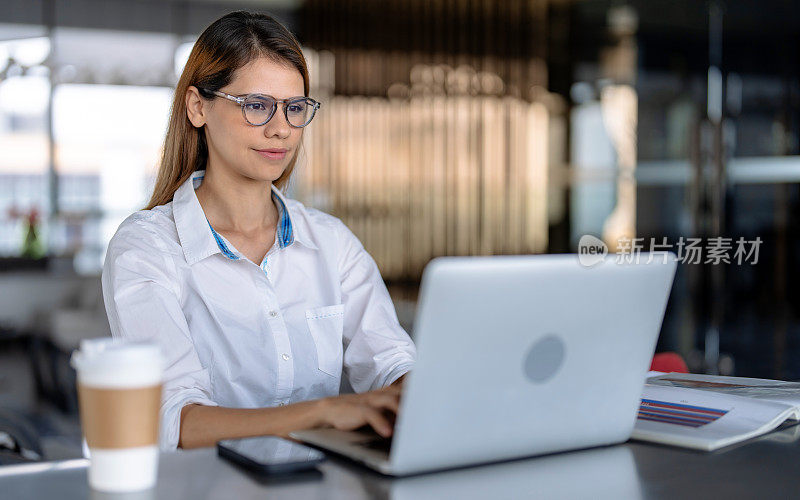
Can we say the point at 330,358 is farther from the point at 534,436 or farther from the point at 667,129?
the point at 667,129

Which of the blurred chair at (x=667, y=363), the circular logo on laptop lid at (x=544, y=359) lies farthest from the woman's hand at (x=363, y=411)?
the blurred chair at (x=667, y=363)

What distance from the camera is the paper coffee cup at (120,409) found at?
3.08 ft

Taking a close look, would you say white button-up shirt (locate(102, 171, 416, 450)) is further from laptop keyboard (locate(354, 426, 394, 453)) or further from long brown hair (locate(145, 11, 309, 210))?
laptop keyboard (locate(354, 426, 394, 453))

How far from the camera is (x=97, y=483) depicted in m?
1.01

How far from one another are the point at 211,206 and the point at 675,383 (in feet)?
3.19

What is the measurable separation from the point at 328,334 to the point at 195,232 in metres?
0.34

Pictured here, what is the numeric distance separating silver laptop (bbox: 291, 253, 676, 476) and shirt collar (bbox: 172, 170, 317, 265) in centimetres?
65

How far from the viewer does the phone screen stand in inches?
43.4

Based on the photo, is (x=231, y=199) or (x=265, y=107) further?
(x=231, y=199)

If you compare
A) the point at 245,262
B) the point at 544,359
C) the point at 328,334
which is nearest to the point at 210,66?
the point at 245,262

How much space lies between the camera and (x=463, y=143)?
21.2 ft

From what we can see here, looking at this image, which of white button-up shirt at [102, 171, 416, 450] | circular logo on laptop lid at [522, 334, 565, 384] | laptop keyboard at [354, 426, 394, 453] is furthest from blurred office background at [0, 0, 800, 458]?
circular logo on laptop lid at [522, 334, 565, 384]

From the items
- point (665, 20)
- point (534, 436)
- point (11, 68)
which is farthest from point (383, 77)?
point (534, 436)

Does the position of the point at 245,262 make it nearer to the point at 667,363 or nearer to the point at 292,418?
the point at 292,418
